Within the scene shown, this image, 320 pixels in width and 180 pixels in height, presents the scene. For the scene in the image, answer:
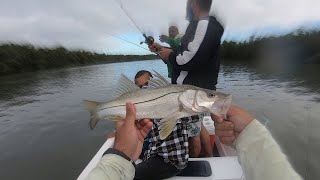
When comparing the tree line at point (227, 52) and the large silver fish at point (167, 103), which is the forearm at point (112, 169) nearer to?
the large silver fish at point (167, 103)

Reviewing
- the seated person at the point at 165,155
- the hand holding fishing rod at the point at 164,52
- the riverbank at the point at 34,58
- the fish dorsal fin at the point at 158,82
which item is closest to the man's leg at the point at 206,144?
the seated person at the point at 165,155

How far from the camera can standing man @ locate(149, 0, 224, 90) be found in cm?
361

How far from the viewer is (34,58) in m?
50.1

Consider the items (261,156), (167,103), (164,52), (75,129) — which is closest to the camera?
(261,156)

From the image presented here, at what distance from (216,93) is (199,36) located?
151 cm

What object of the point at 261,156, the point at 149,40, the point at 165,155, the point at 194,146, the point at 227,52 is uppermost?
the point at 149,40

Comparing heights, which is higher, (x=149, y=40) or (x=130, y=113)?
(x=149, y=40)

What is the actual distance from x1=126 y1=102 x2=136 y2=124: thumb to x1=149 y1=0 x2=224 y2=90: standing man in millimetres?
1640

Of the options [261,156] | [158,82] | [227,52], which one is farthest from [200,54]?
[227,52]

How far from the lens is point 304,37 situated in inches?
1233

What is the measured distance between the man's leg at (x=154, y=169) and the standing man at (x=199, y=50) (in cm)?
101

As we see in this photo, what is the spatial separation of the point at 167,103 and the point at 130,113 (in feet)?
1.08

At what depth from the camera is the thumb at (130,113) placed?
6.58 ft

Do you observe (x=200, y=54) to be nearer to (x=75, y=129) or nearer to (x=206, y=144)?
(x=206, y=144)
